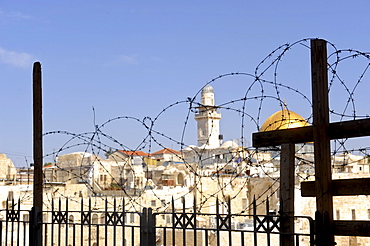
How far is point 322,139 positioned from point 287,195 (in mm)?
605

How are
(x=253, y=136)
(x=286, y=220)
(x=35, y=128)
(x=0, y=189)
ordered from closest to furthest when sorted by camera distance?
(x=286, y=220) → (x=253, y=136) → (x=35, y=128) → (x=0, y=189)

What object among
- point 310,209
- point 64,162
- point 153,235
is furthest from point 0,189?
point 64,162

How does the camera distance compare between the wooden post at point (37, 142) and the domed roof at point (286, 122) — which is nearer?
the domed roof at point (286, 122)

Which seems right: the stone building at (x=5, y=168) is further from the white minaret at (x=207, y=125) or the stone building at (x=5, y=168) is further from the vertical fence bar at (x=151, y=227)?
the white minaret at (x=207, y=125)

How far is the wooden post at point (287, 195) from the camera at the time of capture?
4.30m

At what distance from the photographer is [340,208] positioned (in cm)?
2105

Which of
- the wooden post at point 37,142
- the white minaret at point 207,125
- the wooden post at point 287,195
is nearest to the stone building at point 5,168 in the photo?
the wooden post at point 37,142

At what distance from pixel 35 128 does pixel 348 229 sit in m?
3.74

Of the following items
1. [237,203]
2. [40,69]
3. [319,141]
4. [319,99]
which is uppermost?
[40,69]

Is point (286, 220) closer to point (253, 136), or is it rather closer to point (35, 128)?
point (253, 136)

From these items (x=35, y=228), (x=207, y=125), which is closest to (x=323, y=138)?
(x=35, y=228)

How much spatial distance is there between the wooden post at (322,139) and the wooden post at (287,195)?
0.28m

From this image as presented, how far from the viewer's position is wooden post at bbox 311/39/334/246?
4.06m

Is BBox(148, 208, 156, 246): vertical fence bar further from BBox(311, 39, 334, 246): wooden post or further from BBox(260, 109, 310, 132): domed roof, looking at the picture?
BBox(311, 39, 334, 246): wooden post
